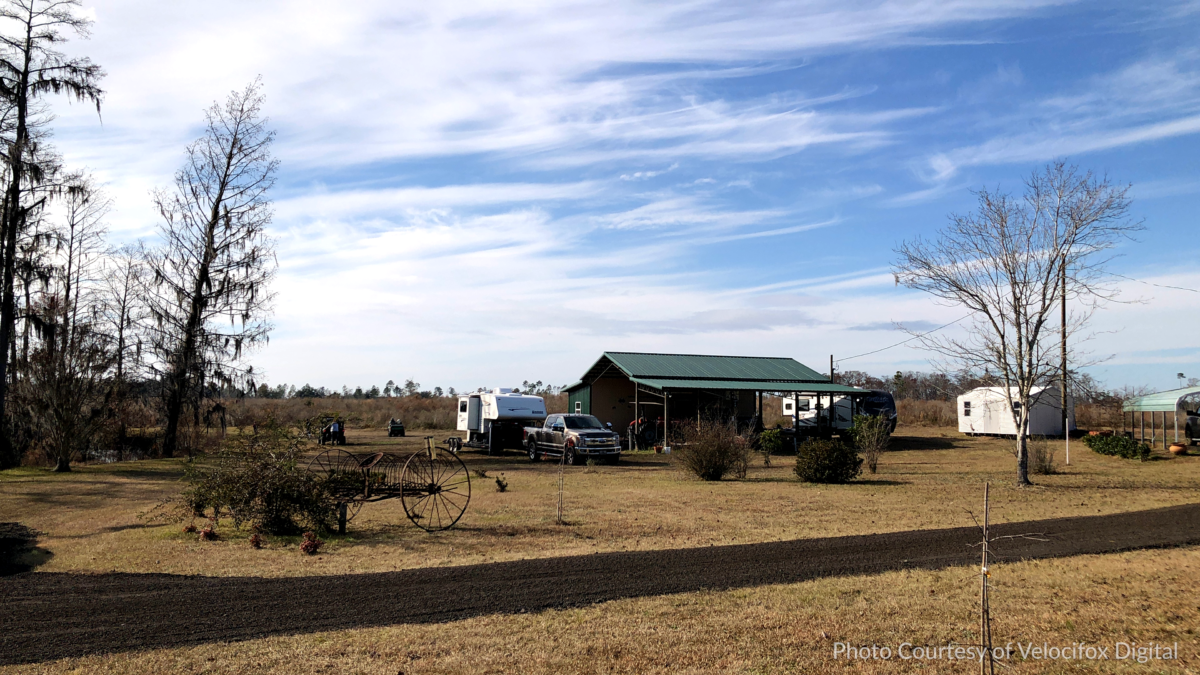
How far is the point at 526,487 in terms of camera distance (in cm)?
1766

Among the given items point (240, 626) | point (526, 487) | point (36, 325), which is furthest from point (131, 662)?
point (36, 325)

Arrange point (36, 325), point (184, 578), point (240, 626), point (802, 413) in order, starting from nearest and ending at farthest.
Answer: point (240, 626) < point (184, 578) < point (36, 325) < point (802, 413)

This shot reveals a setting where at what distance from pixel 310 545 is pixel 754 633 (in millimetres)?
5789

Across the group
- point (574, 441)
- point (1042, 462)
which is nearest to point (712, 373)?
point (574, 441)

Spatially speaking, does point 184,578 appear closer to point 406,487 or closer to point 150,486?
point 406,487

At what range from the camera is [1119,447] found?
25656 millimetres

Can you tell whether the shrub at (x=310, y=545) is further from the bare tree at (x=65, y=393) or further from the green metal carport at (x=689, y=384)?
the green metal carport at (x=689, y=384)

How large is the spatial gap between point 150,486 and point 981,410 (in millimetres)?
34419

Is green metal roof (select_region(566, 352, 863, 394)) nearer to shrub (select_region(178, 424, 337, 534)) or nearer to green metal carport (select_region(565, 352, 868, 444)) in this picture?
green metal carport (select_region(565, 352, 868, 444))

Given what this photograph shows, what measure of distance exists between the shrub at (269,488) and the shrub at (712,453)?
31.8 feet

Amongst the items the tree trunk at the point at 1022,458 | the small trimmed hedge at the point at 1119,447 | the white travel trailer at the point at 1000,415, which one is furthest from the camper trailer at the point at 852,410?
the tree trunk at the point at 1022,458

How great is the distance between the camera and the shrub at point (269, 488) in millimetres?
10555

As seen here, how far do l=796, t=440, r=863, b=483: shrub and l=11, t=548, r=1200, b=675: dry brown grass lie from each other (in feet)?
32.7

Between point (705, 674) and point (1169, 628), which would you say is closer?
point (705, 674)
